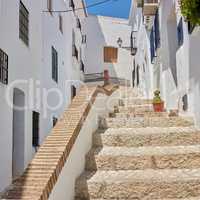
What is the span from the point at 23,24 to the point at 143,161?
5758mm

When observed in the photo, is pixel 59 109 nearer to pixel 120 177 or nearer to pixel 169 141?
pixel 169 141

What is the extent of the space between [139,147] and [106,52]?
2091cm

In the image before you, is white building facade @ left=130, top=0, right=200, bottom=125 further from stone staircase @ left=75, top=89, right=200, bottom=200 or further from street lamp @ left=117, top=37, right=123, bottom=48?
street lamp @ left=117, top=37, right=123, bottom=48

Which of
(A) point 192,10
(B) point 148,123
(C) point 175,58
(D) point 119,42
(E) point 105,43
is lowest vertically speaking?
(B) point 148,123

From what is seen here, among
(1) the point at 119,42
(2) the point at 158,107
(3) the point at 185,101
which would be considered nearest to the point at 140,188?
(3) the point at 185,101

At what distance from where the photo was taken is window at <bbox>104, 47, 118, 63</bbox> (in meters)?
26.0

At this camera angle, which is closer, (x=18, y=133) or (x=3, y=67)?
(x=3, y=67)

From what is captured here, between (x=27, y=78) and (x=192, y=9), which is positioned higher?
(x=192, y=9)

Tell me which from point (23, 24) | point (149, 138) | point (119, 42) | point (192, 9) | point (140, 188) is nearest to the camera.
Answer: point (140, 188)

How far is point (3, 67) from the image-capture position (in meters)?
7.41

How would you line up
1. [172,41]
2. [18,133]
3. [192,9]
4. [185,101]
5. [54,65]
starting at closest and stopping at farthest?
[192,9], [185,101], [18,133], [172,41], [54,65]

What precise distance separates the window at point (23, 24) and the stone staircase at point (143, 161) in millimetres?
3794

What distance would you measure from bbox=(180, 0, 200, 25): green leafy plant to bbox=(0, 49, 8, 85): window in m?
4.04

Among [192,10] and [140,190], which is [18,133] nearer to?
[140,190]
